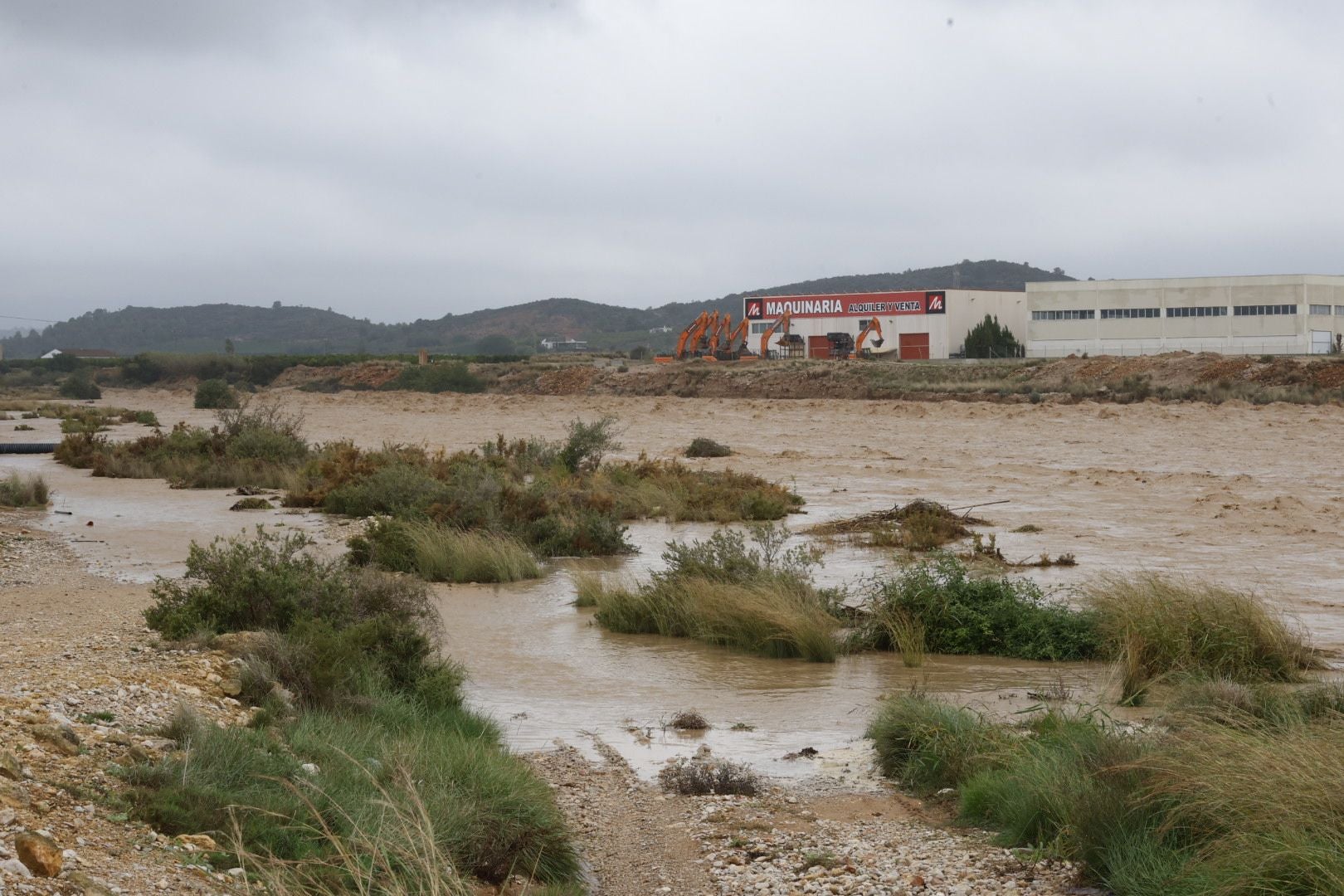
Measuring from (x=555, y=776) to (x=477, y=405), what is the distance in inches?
2617

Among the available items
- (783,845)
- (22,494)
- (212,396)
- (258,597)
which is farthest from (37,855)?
(212,396)

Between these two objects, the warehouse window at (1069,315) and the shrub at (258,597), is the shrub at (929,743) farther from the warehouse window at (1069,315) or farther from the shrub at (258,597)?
the warehouse window at (1069,315)

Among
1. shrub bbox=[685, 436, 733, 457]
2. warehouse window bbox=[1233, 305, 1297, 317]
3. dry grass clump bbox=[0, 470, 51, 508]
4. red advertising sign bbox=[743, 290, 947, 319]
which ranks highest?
red advertising sign bbox=[743, 290, 947, 319]

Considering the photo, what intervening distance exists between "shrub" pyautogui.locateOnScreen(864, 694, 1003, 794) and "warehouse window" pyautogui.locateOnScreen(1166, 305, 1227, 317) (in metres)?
79.7

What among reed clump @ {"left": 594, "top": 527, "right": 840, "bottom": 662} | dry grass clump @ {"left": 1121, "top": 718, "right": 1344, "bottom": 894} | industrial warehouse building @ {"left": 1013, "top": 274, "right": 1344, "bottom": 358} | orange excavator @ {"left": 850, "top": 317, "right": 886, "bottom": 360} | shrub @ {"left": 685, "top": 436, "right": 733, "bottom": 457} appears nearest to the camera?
dry grass clump @ {"left": 1121, "top": 718, "right": 1344, "bottom": 894}

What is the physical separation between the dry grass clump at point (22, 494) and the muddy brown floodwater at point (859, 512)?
0.47m

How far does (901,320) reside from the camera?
91.9m

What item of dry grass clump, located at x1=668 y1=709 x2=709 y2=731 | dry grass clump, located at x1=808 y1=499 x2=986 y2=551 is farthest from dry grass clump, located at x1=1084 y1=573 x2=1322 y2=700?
dry grass clump, located at x1=808 y1=499 x2=986 y2=551

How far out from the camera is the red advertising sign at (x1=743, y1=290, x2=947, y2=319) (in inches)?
3593

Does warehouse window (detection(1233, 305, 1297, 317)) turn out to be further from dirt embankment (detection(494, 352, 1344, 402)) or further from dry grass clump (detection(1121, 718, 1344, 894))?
dry grass clump (detection(1121, 718, 1344, 894))

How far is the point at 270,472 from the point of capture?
2886 cm

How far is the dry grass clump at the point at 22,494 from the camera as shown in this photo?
24.5 m

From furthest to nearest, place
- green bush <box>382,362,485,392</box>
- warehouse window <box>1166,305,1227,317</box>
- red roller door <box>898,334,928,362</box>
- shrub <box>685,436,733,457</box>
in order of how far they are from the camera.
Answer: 1. red roller door <box>898,334,928,362</box>
2. green bush <box>382,362,485,392</box>
3. warehouse window <box>1166,305,1227,317</box>
4. shrub <box>685,436,733,457</box>

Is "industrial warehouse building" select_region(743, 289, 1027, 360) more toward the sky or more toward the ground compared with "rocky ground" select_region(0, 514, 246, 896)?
more toward the sky
